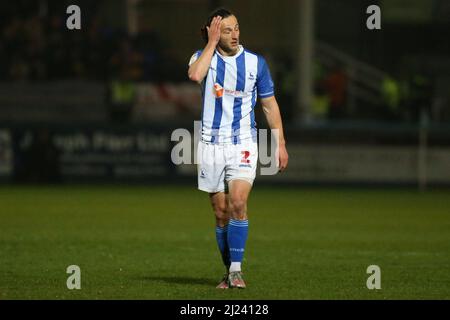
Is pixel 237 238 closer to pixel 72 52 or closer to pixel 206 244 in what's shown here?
pixel 206 244

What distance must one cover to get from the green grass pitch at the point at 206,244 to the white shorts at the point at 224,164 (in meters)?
0.85

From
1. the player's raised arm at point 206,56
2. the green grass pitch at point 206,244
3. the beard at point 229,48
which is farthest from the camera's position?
the green grass pitch at point 206,244

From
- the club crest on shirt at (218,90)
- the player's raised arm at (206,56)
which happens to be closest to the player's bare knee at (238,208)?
the club crest on shirt at (218,90)

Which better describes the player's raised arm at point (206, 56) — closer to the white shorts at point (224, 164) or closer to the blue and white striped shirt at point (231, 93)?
the blue and white striped shirt at point (231, 93)

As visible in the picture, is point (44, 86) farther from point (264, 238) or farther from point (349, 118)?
point (264, 238)

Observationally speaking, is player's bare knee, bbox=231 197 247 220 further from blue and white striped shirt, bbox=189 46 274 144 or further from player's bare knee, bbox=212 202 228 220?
blue and white striped shirt, bbox=189 46 274 144

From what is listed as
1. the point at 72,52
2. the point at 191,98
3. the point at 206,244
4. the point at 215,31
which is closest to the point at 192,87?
the point at 191,98

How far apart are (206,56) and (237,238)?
4.76 feet

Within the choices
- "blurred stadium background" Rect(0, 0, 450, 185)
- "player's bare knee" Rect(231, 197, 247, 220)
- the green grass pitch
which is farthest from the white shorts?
"blurred stadium background" Rect(0, 0, 450, 185)

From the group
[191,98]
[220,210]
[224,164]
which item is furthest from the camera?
[191,98]

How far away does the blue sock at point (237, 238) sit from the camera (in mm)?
9172

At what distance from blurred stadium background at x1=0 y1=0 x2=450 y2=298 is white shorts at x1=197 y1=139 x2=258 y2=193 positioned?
8971 mm

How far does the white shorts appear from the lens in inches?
361

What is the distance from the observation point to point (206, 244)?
13242mm
